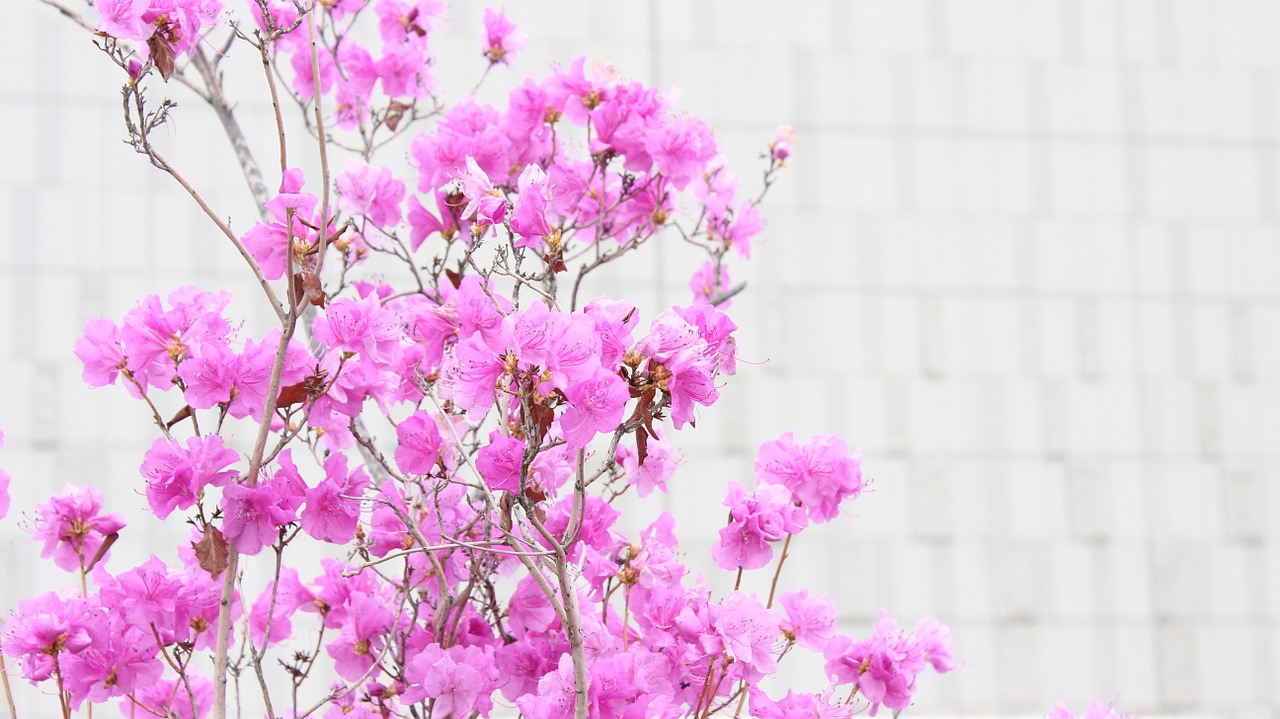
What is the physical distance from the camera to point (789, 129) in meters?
1.90

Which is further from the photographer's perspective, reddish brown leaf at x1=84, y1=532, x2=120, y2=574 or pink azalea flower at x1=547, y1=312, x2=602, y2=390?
reddish brown leaf at x1=84, y1=532, x2=120, y2=574

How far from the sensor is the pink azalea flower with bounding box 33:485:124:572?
1391 mm

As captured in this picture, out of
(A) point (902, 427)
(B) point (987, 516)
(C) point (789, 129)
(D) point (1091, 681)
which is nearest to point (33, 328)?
(A) point (902, 427)

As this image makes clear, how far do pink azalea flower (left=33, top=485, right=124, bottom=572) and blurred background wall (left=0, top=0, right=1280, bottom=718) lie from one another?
636 centimetres

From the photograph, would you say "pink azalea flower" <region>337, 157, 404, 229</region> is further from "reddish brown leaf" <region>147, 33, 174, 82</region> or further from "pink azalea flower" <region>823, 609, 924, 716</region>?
"pink azalea flower" <region>823, 609, 924, 716</region>

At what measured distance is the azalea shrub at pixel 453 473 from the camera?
111 cm

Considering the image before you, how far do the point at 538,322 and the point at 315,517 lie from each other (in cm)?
32

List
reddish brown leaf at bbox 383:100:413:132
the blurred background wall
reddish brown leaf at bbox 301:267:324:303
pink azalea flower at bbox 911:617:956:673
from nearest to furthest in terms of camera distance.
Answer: reddish brown leaf at bbox 301:267:324:303, pink azalea flower at bbox 911:617:956:673, reddish brown leaf at bbox 383:100:413:132, the blurred background wall

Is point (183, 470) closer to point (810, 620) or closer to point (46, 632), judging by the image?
point (46, 632)

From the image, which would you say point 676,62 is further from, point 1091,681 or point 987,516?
point 1091,681

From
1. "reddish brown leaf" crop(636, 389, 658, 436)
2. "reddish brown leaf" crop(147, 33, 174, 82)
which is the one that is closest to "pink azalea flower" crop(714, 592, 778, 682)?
"reddish brown leaf" crop(636, 389, 658, 436)

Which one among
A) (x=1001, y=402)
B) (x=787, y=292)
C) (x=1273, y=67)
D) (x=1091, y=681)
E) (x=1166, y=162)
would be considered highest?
(x=1273, y=67)

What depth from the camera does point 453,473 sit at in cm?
132

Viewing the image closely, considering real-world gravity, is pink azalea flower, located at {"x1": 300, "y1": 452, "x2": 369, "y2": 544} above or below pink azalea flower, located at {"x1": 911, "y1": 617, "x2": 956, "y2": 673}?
above
